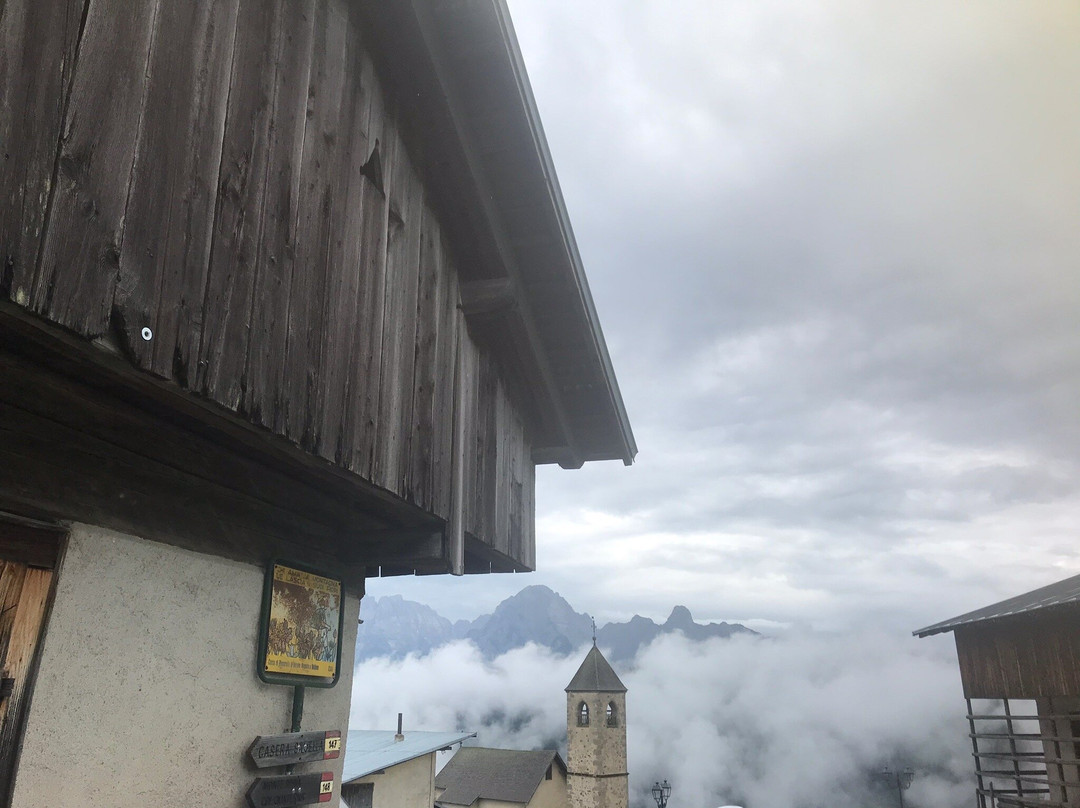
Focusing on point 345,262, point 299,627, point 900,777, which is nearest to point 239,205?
point 345,262

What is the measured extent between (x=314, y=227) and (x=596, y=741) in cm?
4501

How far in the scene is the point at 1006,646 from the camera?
17.0 meters

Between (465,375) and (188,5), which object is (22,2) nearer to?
(188,5)

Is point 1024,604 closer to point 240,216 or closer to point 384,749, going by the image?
point 384,749

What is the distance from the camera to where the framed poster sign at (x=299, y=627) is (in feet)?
12.5

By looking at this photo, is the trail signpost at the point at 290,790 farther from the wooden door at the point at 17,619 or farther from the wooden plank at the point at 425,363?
the wooden plank at the point at 425,363

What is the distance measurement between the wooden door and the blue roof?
12.3 metres

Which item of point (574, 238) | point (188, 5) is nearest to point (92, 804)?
point (188, 5)

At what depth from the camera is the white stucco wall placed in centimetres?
264

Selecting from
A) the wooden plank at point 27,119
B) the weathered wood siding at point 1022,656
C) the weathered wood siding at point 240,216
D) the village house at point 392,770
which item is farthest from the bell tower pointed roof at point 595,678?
the wooden plank at point 27,119

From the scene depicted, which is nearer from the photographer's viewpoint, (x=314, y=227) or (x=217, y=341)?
(x=217, y=341)

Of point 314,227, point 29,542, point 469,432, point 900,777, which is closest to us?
point 29,542

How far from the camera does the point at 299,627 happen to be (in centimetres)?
409

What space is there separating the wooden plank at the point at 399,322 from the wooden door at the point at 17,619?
136 centimetres
